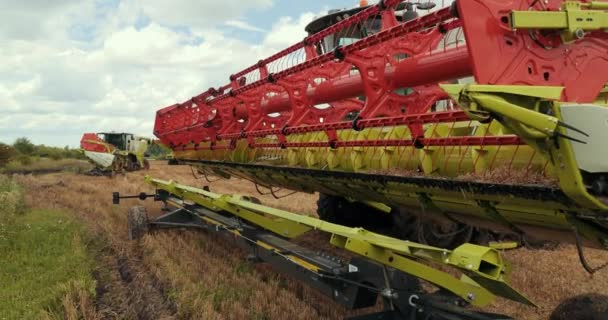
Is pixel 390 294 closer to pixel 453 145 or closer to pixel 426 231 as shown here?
pixel 453 145

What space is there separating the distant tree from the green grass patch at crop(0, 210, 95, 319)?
119ft

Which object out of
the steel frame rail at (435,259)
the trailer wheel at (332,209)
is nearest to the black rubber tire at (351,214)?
the trailer wheel at (332,209)

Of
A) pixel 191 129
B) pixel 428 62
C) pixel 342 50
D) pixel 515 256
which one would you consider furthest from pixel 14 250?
pixel 515 256

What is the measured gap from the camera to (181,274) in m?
4.40

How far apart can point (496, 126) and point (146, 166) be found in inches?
904

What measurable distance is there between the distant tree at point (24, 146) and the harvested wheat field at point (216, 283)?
37894 millimetres

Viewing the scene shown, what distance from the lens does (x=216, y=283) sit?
13.7ft

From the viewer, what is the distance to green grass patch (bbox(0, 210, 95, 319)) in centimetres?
370

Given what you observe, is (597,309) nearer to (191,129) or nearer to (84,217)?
(191,129)

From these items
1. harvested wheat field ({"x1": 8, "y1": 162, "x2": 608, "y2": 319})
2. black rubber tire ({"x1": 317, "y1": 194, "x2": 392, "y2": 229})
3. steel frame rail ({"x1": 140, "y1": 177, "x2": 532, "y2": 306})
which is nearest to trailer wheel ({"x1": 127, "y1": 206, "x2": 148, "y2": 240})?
harvested wheat field ({"x1": 8, "y1": 162, "x2": 608, "y2": 319})

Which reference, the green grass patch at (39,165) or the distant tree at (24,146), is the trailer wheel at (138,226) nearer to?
the green grass patch at (39,165)

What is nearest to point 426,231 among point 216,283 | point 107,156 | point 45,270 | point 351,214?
point 351,214

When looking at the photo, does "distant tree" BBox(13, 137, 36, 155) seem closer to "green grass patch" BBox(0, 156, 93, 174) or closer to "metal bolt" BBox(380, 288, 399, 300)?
"green grass patch" BBox(0, 156, 93, 174)

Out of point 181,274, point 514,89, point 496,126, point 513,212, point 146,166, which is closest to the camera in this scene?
point 514,89
